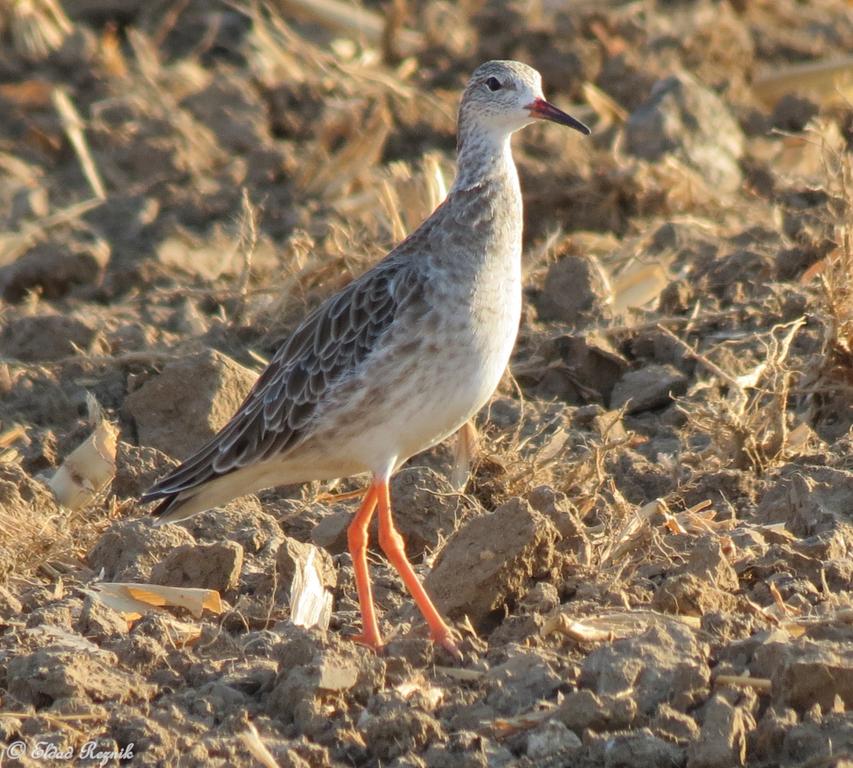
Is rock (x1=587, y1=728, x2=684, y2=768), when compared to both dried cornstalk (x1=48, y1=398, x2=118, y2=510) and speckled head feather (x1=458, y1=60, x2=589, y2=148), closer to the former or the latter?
speckled head feather (x1=458, y1=60, x2=589, y2=148)

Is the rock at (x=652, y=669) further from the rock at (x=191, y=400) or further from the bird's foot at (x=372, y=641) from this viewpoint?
the rock at (x=191, y=400)

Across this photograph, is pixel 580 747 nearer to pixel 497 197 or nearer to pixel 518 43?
pixel 497 197

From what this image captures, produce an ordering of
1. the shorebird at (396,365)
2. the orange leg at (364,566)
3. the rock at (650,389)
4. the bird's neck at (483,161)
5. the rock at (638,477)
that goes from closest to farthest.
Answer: the orange leg at (364,566), the shorebird at (396,365), the bird's neck at (483,161), the rock at (638,477), the rock at (650,389)

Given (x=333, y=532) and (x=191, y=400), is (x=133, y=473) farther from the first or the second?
(x=333, y=532)

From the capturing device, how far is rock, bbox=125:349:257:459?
388 inches

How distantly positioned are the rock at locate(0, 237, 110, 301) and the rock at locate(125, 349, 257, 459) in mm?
3658

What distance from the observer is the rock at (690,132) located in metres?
14.3

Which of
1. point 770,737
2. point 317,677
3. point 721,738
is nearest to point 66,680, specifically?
point 317,677

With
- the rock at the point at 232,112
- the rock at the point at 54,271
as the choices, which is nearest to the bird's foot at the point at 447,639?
the rock at the point at 54,271

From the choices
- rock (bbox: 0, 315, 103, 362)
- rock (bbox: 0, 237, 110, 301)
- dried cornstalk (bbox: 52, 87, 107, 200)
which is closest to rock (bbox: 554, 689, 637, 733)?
rock (bbox: 0, 315, 103, 362)

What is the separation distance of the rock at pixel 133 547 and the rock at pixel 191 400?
132 cm

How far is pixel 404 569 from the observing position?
7758 mm

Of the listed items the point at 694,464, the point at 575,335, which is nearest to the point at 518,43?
the point at 575,335

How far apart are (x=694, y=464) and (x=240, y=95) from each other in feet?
26.9
